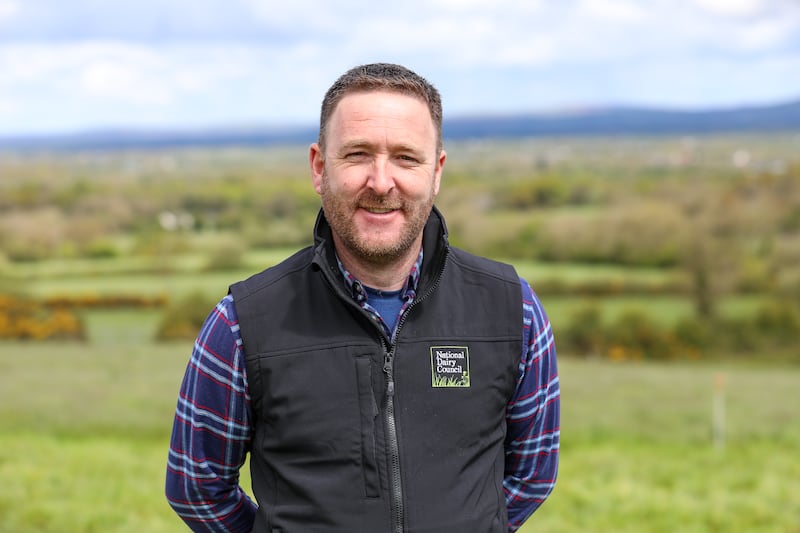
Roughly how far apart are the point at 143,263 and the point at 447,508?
1860 inches

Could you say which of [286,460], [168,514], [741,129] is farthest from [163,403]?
[741,129]

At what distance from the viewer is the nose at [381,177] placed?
2559 millimetres

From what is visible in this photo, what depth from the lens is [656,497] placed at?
9898 millimetres

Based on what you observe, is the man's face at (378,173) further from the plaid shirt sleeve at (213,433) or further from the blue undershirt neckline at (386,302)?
the plaid shirt sleeve at (213,433)

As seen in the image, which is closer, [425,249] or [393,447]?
[393,447]

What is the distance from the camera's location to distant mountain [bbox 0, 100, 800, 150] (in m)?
105

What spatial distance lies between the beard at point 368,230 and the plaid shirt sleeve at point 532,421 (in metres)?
0.46

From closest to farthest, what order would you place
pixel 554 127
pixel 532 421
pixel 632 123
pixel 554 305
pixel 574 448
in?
pixel 532 421 → pixel 574 448 → pixel 554 305 → pixel 632 123 → pixel 554 127

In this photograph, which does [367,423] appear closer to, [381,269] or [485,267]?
[381,269]

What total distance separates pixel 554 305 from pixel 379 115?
4296 centimetres

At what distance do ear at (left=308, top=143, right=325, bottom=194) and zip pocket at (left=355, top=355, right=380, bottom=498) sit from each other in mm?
545

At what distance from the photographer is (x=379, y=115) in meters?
2.60

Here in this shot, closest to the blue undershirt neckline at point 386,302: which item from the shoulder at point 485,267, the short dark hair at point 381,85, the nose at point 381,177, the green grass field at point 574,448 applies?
the shoulder at point 485,267

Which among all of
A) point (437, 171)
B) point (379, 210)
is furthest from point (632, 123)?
point (379, 210)
